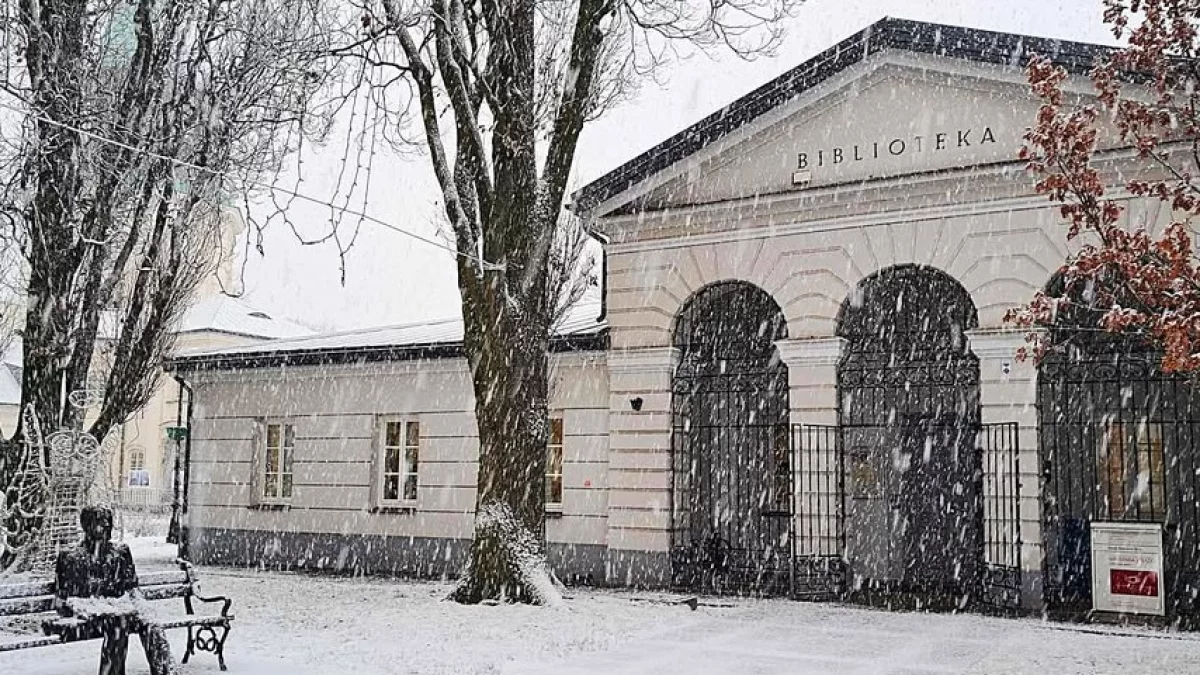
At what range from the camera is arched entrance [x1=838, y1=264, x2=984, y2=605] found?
15562 mm

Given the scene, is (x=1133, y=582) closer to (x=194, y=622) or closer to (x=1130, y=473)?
Answer: (x=1130, y=473)

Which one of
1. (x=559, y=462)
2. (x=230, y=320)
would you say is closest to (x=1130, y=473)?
(x=559, y=462)

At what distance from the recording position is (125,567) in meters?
8.40

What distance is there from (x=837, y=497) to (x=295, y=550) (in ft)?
28.7

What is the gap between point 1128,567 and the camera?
12.1 meters

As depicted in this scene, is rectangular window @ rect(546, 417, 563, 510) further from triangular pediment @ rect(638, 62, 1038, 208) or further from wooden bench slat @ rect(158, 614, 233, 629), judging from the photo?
wooden bench slat @ rect(158, 614, 233, 629)

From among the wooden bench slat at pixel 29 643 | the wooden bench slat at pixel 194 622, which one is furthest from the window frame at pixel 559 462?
the wooden bench slat at pixel 29 643

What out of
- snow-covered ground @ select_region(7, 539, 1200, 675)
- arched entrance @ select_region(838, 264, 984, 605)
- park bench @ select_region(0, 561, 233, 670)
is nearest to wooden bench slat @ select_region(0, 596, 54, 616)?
park bench @ select_region(0, 561, 233, 670)

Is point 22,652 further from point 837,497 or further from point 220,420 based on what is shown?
point 220,420

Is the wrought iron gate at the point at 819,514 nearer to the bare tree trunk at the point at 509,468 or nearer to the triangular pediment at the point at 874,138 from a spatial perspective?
the triangular pediment at the point at 874,138

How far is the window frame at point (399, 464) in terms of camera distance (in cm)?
1750

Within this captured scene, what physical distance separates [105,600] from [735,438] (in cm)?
1018

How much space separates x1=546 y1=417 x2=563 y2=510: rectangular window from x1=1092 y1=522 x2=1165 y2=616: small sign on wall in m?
6.95

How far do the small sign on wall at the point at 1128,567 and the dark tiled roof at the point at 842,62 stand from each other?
475cm
